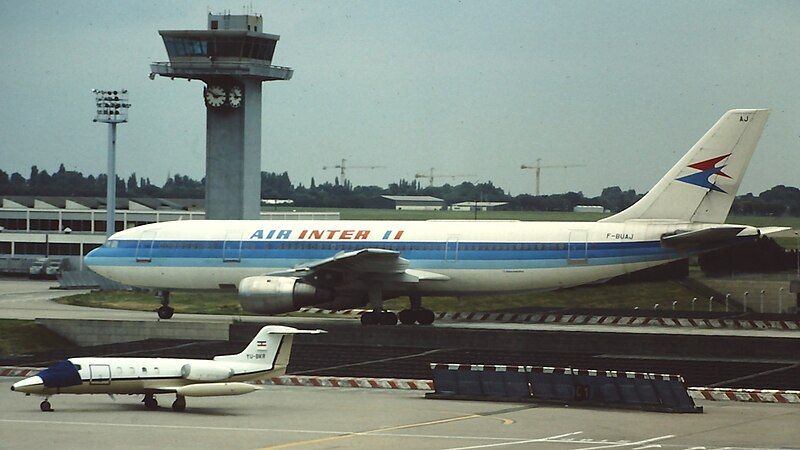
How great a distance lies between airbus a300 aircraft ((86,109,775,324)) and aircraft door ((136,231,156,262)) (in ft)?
14.0

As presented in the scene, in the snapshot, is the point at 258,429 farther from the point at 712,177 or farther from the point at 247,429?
the point at 712,177

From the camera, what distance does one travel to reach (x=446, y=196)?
344 ft

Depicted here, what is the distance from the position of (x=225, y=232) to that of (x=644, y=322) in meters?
19.4

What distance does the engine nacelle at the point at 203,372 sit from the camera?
37.2 meters

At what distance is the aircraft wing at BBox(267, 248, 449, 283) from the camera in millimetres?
56344

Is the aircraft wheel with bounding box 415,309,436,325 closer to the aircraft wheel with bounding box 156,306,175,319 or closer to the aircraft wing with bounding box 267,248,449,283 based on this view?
the aircraft wing with bounding box 267,248,449,283

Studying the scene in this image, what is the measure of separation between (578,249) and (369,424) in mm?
23275

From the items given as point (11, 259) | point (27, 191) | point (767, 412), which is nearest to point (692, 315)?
point (767, 412)

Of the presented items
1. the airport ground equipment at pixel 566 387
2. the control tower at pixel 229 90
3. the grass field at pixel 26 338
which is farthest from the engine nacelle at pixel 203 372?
the control tower at pixel 229 90

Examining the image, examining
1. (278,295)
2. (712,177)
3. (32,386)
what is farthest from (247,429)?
(712,177)

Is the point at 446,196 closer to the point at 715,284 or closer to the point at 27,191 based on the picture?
the point at 715,284

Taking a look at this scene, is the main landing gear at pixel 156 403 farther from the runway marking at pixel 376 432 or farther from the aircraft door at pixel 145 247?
the aircraft door at pixel 145 247

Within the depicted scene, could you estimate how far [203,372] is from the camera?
37.2m

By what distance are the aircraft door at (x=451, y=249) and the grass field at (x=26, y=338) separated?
626 inches
